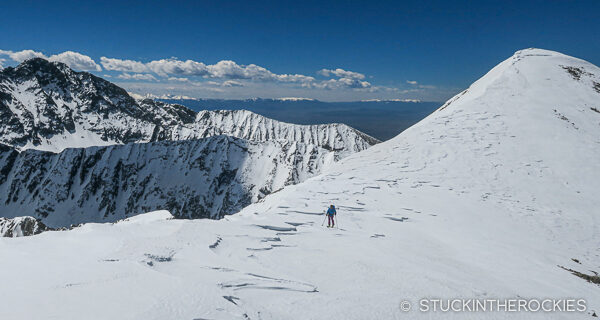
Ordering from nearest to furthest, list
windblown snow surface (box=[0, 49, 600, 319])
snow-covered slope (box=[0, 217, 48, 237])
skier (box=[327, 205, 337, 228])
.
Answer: windblown snow surface (box=[0, 49, 600, 319])
skier (box=[327, 205, 337, 228])
snow-covered slope (box=[0, 217, 48, 237])

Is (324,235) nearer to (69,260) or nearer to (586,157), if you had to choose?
(69,260)

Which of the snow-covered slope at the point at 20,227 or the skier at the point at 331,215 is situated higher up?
the skier at the point at 331,215

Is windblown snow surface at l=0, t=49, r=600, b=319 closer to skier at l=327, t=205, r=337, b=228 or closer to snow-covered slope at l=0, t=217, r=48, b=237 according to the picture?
skier at l=327, t=205, r=337, b=228

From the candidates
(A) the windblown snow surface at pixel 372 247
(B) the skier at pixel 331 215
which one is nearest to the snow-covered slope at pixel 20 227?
(A) the windblown snow surface at pixel 372 247

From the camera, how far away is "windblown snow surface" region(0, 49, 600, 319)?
9.20 m

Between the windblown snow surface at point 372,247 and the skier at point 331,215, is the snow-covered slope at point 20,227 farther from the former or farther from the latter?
the skier at point 331,215

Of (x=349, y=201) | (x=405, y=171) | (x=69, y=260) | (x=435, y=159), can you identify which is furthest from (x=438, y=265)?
(x=435, y=159)

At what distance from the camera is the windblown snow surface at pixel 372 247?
920cm

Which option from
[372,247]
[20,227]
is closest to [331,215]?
[372,247]

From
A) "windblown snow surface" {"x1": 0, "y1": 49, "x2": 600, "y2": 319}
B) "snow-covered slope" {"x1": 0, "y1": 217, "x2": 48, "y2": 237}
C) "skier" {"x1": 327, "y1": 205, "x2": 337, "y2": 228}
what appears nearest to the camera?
"windblown snow surface" {"x1": 0, "y1": 49, "x2": 600, "y2": 319}

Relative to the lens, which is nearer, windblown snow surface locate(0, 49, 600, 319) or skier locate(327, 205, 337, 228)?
windblown snow surface locate(0, 49, 600, 319)

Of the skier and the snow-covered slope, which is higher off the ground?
the skier

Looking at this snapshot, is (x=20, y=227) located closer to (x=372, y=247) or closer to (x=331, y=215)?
(x=331, y=215)

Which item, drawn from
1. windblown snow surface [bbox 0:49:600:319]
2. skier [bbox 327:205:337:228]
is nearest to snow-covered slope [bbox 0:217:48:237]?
windblown snow surface [bbox 0:49:600:319]
